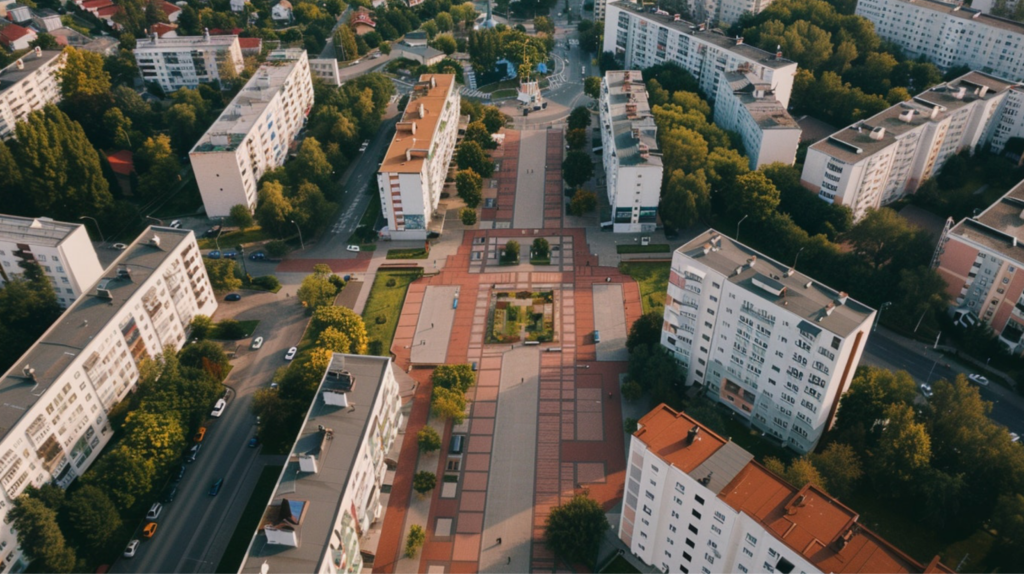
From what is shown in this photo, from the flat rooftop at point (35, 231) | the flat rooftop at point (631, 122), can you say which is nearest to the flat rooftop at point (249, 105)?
the flat rooftop at point (35, 231)

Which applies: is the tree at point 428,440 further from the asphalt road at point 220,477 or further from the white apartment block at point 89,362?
the white apartment block at point 89,362

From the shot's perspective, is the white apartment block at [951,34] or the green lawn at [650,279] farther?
the white apartment block at [951,34]

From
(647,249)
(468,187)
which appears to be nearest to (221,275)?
(468,187)

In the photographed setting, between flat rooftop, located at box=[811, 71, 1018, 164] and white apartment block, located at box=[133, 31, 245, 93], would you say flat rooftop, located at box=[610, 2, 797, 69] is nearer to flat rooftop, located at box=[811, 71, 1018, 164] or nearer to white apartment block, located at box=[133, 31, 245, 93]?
flat rooftop, located at box=[811, 71, 1018, 164]

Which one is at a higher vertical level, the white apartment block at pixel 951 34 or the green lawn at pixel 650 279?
the white apartment block at pixel 951 34

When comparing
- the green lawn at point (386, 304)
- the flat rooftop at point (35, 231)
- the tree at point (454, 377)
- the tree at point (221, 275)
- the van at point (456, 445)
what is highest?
the flat rooftop at point (35, 231)

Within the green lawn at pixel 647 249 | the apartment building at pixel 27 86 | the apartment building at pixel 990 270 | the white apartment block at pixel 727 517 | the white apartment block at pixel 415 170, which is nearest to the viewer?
the white apartment block at pixel 727 517

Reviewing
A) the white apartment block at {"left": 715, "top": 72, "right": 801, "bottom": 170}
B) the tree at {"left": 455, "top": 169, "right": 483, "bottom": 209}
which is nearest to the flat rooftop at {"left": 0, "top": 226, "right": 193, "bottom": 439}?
the tree at {"left": 455, "top": 169, "right": 483, "bottom": 209}
